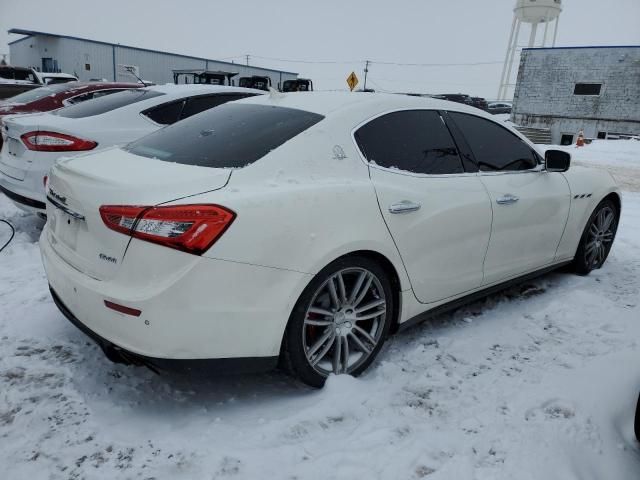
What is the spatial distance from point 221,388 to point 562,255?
9.84 ft

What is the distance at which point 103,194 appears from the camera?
2.26 meters

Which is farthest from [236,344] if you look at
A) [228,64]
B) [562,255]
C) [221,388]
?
[228,64]

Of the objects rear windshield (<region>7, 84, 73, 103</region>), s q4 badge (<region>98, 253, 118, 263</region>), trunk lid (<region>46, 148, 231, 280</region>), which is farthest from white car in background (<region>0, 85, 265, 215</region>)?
s q4 badge (<region>98, 253, 118, 263</region>)

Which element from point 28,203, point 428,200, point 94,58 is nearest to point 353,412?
point 428,200

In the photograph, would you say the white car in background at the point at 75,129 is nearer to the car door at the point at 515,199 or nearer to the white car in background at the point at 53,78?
the car door at the point at 515,199

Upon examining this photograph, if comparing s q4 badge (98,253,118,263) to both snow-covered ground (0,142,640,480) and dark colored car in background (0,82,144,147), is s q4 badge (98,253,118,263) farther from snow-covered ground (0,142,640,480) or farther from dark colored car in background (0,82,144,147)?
dark colored car in background (0,82,144,147)

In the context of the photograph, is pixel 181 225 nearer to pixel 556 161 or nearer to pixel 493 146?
pixel 493 146

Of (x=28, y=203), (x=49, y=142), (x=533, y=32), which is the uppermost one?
(x=533, y=32)

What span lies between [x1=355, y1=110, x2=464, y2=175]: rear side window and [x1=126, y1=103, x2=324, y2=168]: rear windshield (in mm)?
344

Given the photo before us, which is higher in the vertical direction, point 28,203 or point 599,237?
point 599,237

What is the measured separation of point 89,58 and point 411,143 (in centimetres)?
3989

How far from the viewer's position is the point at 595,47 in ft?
90.0

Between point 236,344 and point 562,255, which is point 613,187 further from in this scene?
point 236,344

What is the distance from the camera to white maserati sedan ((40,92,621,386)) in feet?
6.97
